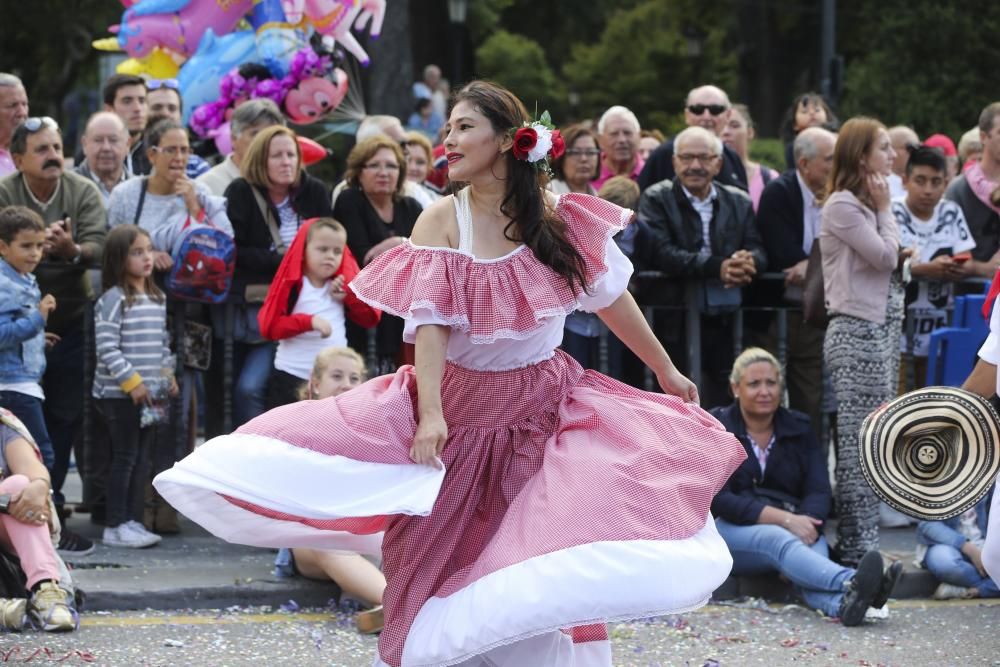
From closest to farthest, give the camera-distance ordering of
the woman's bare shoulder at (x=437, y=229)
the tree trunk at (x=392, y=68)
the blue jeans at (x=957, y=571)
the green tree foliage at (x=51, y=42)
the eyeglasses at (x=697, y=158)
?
the woman's bare shoulder at (x=437, y=229), the blue jeans at (x=957, y=571), the eyeglasses at (x=697, y=158), the tree trunk at (x=392, y=68), the green tree foliage at (x=51, y=42)

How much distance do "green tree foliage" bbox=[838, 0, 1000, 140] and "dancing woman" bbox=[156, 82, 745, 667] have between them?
20.2 metres

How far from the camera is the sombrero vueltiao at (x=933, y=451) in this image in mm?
5727

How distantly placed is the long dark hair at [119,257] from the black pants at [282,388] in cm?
83

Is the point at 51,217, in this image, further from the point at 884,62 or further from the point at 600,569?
the point at 884,62

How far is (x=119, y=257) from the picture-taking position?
768 cm

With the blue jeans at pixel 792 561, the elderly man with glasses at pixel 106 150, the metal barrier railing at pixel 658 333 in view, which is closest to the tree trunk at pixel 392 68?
the elderly man with glasses at pixel 106 150

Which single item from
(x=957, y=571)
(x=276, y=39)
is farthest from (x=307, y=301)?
(x=276, y=39)

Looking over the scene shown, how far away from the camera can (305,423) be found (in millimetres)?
5086

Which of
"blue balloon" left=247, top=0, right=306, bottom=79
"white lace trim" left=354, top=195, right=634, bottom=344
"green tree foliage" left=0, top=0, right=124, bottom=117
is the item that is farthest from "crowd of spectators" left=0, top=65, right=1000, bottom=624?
"green tree foliage" left=0, top=0, right=124, bottom=117

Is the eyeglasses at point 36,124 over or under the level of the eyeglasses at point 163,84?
under

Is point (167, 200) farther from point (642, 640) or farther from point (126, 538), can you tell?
point (642, 640)

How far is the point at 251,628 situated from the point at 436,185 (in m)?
4.58

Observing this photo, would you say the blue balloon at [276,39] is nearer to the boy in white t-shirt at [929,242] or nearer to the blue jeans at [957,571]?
the boy in white t-shirt at [929,242]

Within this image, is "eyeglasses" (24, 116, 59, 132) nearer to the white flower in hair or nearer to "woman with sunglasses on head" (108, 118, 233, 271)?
"woman with sunglasses on head" (108, 118, 233, 271)
